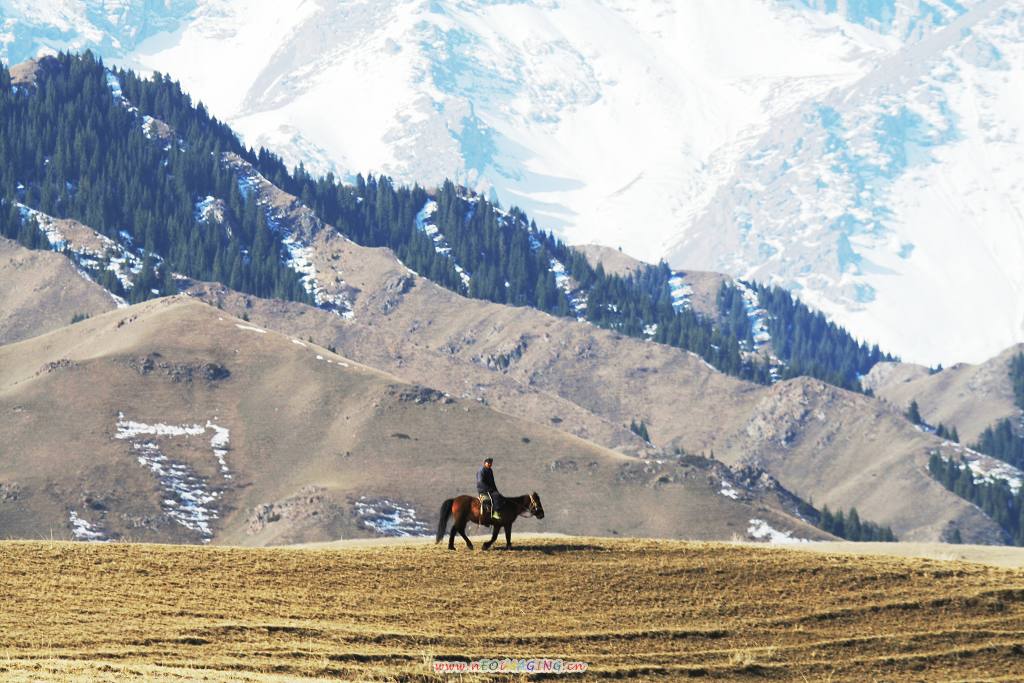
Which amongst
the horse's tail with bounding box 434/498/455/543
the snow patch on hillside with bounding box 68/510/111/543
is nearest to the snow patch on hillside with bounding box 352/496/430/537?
the snow patch on hillside with bounding box 68/510/111/543

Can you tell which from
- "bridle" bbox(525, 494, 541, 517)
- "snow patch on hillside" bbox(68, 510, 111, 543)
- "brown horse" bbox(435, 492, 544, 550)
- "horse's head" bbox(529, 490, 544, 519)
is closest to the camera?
"horse's head" bbox(529, 490, 544, 519)

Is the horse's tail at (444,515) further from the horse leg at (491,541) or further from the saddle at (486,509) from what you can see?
the saddle at (486,509)

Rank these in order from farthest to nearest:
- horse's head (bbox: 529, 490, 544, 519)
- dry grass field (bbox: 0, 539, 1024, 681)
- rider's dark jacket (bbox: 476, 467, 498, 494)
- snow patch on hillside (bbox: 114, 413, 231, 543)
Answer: snow patch on hillside (bbox: 114, 413, 231, 543) → horse's head (bbox: 529, 490, 544, 519) → rider's dark jacket (bbox: 476, 467, 498, 494) → dry grass field (bbox: 0, 539, 1024, 681)

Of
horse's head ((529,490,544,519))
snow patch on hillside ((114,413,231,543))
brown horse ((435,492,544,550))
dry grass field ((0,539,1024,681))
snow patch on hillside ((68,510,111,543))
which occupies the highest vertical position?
horse's head ((529,490,544,519))

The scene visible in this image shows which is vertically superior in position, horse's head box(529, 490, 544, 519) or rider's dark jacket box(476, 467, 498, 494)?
rider's dark jacket box(476, 467, 498, 494)

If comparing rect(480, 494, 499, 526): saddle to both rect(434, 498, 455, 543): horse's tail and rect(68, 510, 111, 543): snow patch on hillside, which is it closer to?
rect(434, 498, 455, 543): horse's tail

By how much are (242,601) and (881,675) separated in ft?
56.8

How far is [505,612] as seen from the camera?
51.0 metres

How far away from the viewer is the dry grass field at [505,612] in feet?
148

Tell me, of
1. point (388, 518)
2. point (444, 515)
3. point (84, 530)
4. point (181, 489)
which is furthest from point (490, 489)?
point (181, 489)

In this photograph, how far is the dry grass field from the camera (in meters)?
45.1

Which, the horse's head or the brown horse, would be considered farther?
the brown horse

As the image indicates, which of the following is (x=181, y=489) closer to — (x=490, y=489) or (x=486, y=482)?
(x=490, y=489)

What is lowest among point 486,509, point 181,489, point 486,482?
point 181,489
